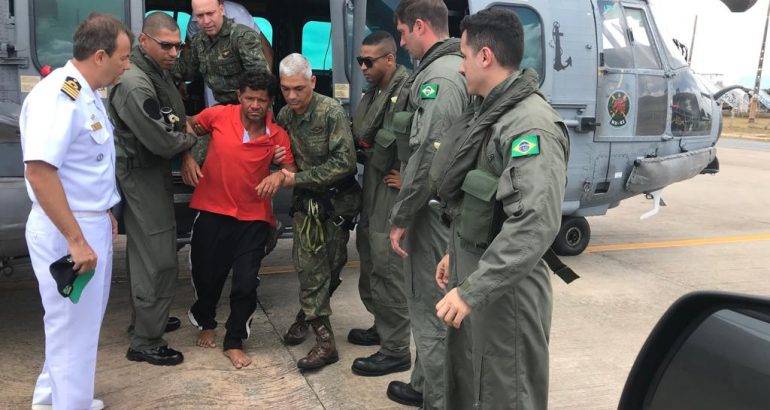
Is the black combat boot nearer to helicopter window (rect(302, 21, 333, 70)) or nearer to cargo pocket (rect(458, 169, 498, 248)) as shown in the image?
cargo pocket (rect(458, 169, 498, 248))

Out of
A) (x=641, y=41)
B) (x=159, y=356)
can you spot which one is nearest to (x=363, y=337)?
(x=159, y=356)

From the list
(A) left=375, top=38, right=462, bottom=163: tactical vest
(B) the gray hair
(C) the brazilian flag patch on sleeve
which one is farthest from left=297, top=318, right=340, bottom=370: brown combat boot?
(C) the brazilian flag patch on sleeve

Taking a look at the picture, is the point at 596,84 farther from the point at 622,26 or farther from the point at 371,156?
the point at 371,156

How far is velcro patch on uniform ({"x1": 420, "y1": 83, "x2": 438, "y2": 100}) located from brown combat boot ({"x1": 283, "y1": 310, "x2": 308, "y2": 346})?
1715 mm

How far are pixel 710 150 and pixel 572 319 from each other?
307cm

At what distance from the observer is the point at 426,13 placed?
11.3ft

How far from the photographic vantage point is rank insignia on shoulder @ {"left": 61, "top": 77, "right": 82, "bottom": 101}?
2.78m

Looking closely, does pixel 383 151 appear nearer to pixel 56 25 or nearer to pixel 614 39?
pixel 56 25

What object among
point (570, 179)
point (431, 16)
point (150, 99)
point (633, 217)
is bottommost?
point (633, 217)

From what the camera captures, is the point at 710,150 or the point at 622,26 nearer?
the point at 622,26

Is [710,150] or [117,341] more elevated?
[710,150]

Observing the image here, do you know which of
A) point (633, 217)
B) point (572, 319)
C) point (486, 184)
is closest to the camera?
point (486, 184)

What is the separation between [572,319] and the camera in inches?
195

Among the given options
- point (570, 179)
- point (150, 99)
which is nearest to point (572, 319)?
point (570, 179)
